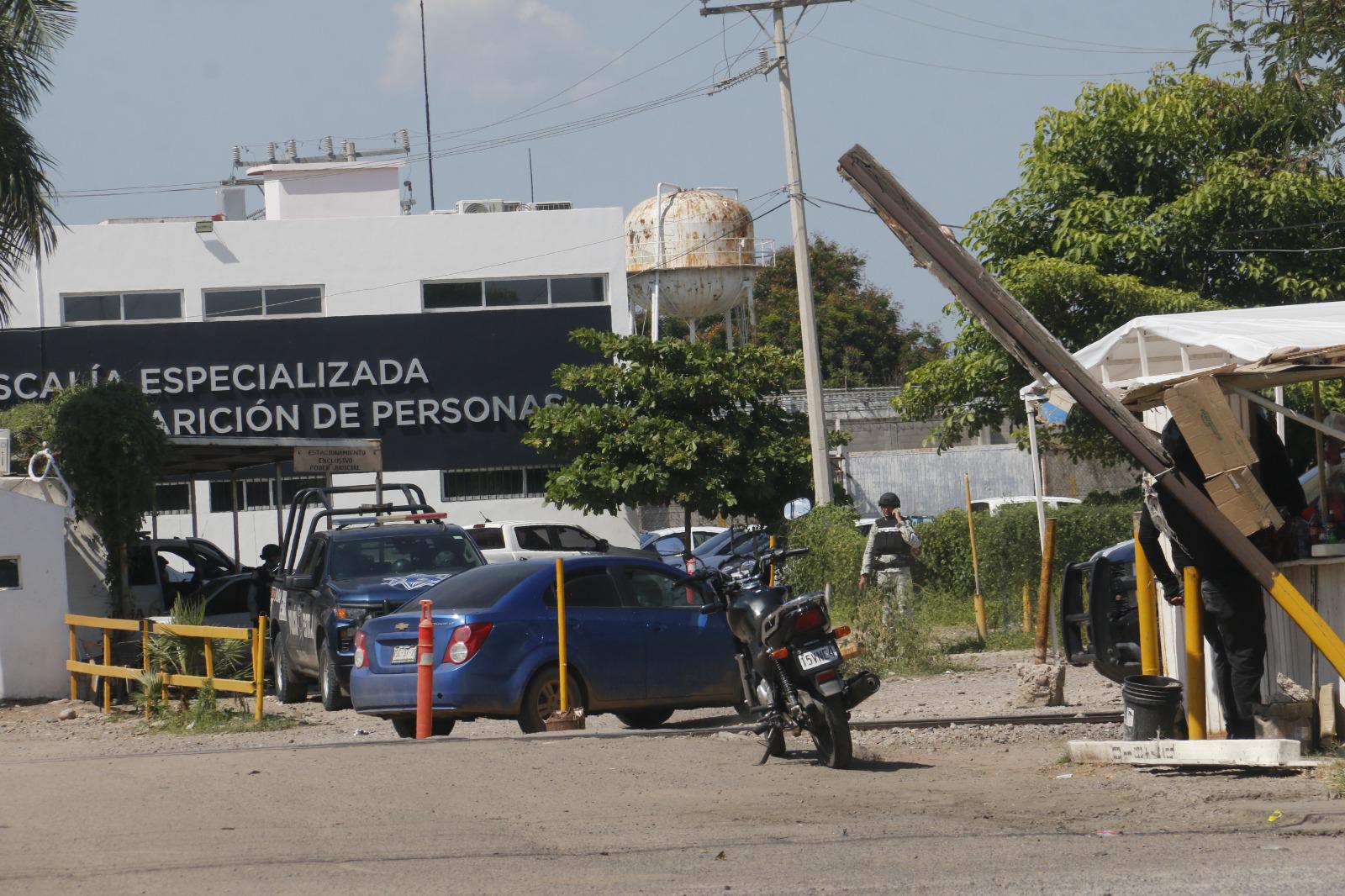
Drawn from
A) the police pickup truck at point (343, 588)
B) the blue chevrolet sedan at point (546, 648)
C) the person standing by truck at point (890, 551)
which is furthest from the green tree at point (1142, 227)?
the blue chevrolet sedan at point (546, 648)

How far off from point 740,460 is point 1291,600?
18240mm

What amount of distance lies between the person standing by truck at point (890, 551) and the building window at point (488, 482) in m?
16.7

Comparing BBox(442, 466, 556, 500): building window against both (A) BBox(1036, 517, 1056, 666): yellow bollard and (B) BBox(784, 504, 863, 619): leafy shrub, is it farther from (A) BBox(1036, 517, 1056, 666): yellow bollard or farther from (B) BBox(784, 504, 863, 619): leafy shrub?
(A) BBox(1036, 517, 1056, 666): yellow bollard

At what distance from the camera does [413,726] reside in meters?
12.6

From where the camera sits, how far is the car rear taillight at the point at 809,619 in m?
9.26

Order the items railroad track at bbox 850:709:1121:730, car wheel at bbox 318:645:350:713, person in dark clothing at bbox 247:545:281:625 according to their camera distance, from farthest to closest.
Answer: person in dark clothing at bbox 247:545:281:625, car wheel at bbox 318:645:350:713, railroad track at bbox 850:709:1121:730

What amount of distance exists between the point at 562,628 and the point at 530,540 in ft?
48.1

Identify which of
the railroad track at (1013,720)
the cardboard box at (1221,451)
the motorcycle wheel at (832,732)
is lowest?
the railroad track at (1013,720)

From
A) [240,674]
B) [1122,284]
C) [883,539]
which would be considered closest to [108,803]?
[240,674]

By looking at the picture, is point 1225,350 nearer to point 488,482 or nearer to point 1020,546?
point 1020,546

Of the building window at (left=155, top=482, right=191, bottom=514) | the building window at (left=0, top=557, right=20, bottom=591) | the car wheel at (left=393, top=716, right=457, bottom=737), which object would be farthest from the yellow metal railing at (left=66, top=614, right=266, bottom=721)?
the building window at (left=155, top=482, right=191, bottom=514)

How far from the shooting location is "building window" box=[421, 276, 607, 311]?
33.9m

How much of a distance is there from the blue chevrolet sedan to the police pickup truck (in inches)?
79.0

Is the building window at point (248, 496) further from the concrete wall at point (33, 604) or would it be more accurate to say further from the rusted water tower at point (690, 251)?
the concrete wall at point (33, 604)
